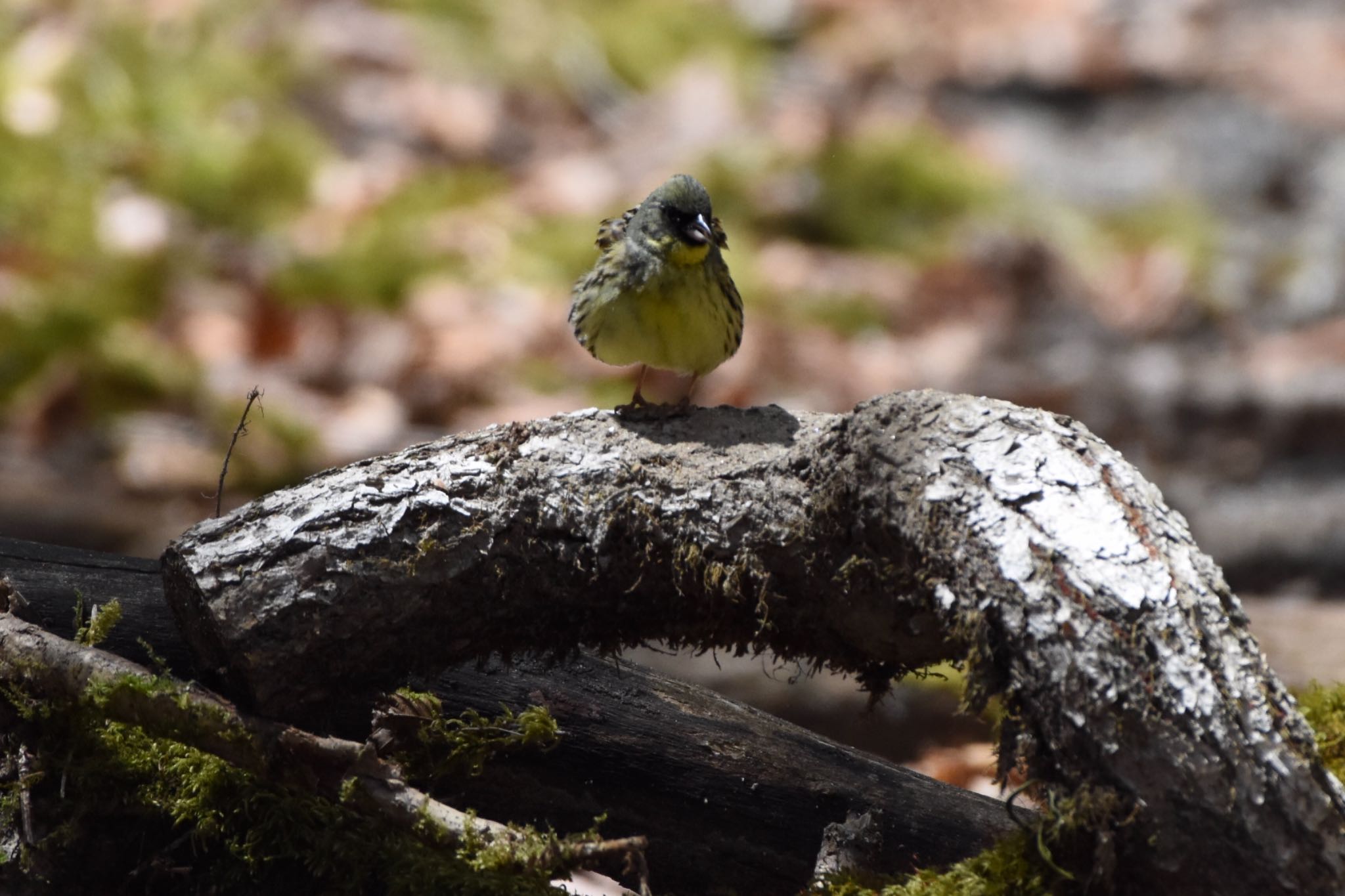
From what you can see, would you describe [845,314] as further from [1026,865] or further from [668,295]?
[1026,865]

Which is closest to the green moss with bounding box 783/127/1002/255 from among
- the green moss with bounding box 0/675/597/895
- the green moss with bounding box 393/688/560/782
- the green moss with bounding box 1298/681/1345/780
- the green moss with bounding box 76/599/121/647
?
the green moss with bounding box 1298/681/1345/780

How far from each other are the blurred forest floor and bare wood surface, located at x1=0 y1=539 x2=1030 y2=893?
239 cm

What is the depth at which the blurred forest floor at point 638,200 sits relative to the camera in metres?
7.02

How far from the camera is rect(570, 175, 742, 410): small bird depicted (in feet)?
12.5

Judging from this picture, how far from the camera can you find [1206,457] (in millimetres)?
7246

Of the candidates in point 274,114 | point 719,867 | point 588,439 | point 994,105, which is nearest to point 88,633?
point 588,439

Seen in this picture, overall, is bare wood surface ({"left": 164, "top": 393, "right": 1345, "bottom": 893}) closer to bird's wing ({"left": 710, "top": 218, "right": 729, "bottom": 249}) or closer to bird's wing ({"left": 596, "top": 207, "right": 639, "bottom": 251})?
bird's wing ({"left": 710, "top": 218, "right": 729, "bottom": 249})

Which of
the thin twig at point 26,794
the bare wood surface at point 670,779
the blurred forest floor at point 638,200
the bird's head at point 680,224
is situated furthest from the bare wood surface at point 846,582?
the blurred forest floor at point 638,200

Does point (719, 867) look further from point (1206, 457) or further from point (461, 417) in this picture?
point (1206, 457)

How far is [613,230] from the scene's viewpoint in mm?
4219

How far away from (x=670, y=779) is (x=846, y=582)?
0.64 m

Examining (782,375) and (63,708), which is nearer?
(63,708)

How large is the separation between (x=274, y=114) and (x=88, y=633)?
739 cm

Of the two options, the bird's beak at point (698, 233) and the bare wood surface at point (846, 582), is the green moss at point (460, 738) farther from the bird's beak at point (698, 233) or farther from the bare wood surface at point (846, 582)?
the bird's beak at point (698, 233)
